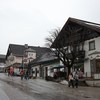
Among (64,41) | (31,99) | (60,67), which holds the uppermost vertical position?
(64,41)

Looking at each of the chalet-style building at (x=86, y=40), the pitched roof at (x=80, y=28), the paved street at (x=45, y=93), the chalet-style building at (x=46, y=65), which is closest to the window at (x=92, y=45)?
the chalet-style building at (x=86, y=40)

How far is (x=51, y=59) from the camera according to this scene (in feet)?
173

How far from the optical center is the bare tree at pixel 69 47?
37406mm

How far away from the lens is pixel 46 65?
55062 mm

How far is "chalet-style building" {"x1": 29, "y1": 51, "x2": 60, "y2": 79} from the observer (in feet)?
167

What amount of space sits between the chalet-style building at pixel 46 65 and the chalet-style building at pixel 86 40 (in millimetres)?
7931

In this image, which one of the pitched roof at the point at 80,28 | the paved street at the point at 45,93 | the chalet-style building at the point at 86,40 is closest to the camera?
the paved street at the point at 45,93

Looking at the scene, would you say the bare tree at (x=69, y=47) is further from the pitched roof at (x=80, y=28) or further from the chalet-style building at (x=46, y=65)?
the chalet-style building at (x=46, y=65)

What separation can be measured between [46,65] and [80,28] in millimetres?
17685

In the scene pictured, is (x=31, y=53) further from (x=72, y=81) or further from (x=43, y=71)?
(x=72, y=81)

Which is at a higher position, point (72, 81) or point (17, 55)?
point (17, 55)

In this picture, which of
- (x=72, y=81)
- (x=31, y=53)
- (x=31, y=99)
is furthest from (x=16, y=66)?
(x=31, y=99)

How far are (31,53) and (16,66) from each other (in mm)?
10972

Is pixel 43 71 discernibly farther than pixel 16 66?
No
